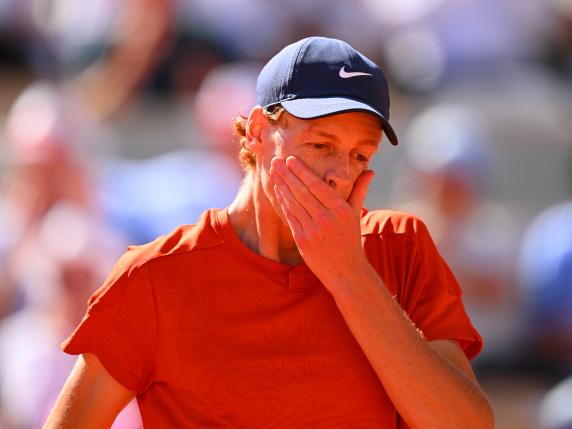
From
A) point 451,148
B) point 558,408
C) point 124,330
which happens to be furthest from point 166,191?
point 124,330

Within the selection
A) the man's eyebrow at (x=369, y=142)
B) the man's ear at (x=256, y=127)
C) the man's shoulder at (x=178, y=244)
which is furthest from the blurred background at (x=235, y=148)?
the man's eyebrow at (x=369, y=142)

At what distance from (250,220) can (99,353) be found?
1.44ft

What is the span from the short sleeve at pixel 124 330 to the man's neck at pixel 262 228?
0.24 meters

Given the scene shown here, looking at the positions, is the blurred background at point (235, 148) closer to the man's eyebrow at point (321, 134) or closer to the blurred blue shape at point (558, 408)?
the blurred blue shape at point (558, 408)

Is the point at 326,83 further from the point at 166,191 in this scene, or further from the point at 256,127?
the point at 166,191

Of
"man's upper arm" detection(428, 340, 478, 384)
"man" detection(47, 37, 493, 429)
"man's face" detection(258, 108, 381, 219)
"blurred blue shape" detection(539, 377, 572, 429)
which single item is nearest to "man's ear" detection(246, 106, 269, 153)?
"man" detection(47, 37, 493, 429)

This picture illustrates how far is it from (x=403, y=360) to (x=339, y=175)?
1.25 ft

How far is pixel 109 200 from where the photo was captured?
5.16 meters

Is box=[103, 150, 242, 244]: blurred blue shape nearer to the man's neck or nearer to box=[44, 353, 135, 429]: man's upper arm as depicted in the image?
the man's neck

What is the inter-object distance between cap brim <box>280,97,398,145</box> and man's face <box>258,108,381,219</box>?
0.03 m

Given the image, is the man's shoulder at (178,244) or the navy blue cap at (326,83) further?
the man's shoulder at (178,244)

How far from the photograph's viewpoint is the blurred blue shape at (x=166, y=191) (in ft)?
15.8

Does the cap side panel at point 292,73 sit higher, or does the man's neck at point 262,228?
the cap side panel at point 292,73

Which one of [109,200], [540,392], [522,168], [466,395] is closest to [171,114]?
[109,200]
